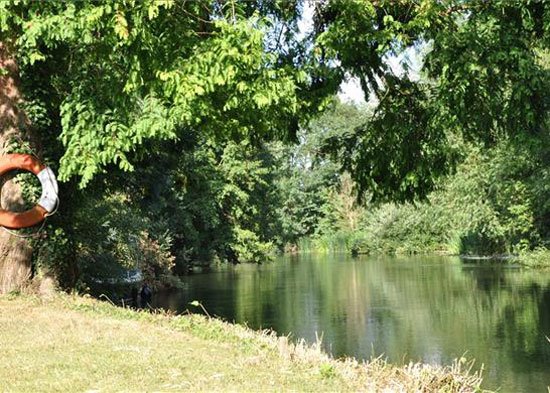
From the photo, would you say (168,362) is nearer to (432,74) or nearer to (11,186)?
(11,186)

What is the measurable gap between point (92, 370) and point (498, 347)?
1076 centimetres

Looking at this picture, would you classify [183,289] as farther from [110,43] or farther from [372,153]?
[110,43]

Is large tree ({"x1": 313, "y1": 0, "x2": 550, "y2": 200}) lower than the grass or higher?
higher

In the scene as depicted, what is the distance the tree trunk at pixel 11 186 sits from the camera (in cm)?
1147

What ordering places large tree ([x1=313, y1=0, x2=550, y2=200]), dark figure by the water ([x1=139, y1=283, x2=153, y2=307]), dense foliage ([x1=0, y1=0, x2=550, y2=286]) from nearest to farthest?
1. dense foliage ([x1=0, y1=0, x2=550, y2=286])
2. large tree ([x1=313, y1=0, x2=550, y2=200])
3. dark figure by the water ([x1=139, y1=283, x2=153, y2=307])

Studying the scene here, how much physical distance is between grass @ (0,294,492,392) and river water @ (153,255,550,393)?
4.35 m

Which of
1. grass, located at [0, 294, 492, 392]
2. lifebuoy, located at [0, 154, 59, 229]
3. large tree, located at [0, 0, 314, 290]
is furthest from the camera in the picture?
lifebuoy, located at [0, 154, 59, 229]

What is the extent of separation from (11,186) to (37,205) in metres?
1.00

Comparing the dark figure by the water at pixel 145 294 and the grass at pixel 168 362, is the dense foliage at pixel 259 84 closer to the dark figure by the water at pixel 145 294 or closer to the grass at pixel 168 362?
the dark figure by the water at pixel 145 294

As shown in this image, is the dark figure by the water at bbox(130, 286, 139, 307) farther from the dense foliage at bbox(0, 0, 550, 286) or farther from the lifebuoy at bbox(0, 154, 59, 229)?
the lifebuoy at bbox(0, 154, 59, 229)

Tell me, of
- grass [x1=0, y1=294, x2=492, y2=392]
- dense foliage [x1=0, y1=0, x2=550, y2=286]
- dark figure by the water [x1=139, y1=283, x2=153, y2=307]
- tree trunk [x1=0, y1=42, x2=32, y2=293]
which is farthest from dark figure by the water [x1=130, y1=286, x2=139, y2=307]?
grass [x1=0, y1=294, x2=492, y2=392]

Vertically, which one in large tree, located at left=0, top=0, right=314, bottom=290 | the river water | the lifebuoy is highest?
large tree, located at left=0, top=0, right=314, bottom=290

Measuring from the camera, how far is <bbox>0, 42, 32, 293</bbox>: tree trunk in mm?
11469

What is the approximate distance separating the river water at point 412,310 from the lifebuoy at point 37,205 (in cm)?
550
